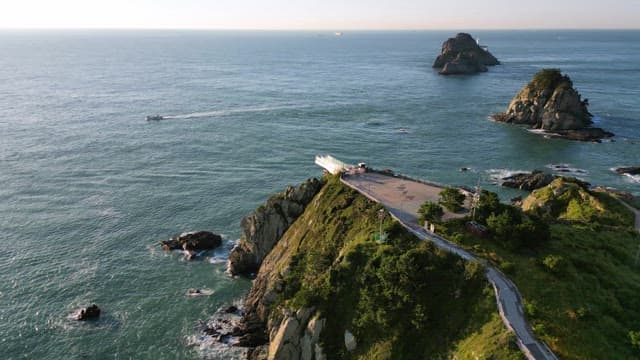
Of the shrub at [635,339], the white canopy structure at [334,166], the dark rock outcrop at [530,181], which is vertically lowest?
the dark rock outcrop at [530,181]

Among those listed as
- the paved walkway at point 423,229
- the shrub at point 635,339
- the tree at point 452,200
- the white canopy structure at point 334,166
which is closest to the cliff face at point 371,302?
the paved walkway at point 423,229

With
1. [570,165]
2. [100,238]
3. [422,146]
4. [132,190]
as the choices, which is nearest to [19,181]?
[132,190]

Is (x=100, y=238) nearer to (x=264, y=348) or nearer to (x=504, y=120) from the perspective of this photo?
(x=264, y=348)

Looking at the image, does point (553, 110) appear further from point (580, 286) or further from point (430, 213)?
point (580, 286)

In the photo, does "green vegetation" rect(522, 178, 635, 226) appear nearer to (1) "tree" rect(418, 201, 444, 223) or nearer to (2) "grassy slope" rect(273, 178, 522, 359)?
(1) "tree" rect(418, 201, 444, 223)

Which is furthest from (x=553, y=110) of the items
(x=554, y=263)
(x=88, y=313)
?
(x=88, y=313)

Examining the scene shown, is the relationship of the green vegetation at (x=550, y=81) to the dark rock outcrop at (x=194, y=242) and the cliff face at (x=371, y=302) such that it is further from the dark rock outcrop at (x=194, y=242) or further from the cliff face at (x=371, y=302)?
the dark rock outcrop at (x=194, y=242)

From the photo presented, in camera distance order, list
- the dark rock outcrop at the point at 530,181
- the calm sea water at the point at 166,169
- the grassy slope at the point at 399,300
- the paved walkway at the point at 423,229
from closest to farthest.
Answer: the paved walkway at the point at 423,229
the grassy slope at the point at 399,300
the calm sea water at the point at 166,169
the dark rock outcrop at the point at 530,181

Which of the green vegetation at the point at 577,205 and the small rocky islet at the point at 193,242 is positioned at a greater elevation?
the green vegetation at the point at 577,205
